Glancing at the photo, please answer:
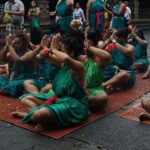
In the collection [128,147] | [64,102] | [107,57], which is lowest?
[128,147]

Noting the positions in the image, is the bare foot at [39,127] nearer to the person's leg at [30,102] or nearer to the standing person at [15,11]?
the person's leg at [30,102]

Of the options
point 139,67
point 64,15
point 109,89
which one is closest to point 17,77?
point 109,89

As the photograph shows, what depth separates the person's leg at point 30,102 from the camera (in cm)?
519

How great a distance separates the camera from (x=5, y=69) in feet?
25.4

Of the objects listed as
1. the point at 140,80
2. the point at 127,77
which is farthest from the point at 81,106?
the point at 140,80

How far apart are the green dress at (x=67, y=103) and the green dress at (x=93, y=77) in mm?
694

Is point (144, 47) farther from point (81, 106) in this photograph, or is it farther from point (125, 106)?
point (81, 106)

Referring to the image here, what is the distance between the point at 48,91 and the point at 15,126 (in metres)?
1.07

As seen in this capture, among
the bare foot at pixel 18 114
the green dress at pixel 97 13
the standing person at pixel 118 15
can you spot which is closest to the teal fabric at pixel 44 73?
the bare foot at pixel 18 114

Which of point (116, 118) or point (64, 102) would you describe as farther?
point (116, 118)

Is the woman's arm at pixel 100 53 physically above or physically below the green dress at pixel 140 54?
above

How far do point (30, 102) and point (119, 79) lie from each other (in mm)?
1841

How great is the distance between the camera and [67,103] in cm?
480

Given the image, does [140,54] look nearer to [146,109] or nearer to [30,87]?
[30,87]
